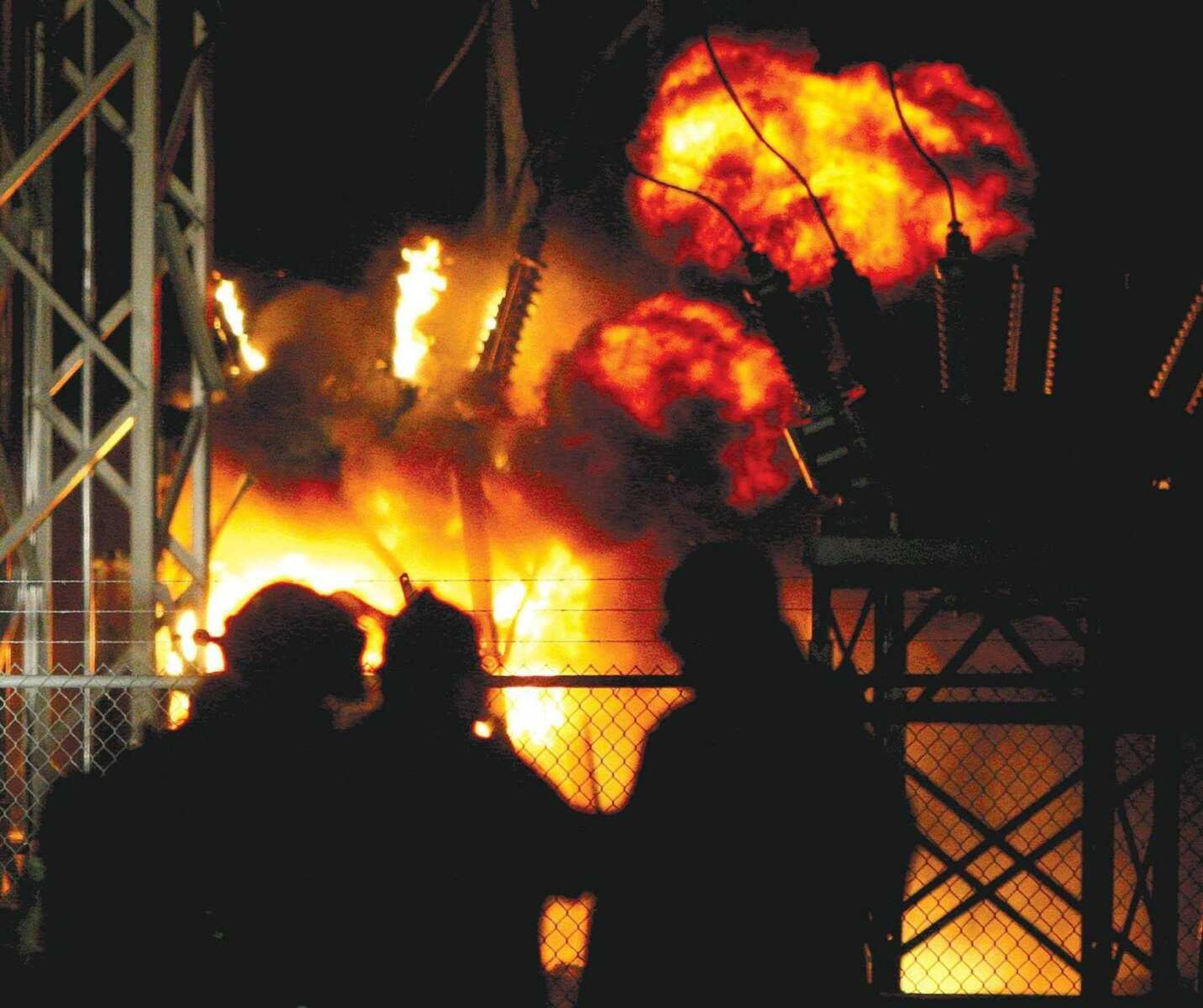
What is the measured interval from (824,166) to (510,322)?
3.54 m

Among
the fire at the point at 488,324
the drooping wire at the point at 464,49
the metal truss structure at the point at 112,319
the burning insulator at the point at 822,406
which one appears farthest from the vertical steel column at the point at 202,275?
the drooping wire at the point at 464,49

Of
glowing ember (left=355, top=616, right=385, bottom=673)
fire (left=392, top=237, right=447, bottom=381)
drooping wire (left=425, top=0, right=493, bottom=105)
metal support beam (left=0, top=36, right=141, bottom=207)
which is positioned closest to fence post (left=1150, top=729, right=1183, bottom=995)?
glowing ember (left=355, top=616, right=385, bottom=673)

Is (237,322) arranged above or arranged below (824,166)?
below

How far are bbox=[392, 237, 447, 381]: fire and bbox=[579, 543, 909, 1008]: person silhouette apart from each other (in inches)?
367

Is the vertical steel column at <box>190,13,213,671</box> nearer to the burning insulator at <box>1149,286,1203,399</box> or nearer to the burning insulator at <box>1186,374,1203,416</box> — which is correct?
the burning insulator at <box>1149,286,1203,399</box>

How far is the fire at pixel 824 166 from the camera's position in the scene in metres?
11.6

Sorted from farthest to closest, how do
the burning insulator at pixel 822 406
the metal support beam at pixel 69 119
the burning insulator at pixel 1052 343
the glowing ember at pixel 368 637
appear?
the metal support beam at pixel 69 119, the burning insulator at pixel 822 406, the burning insulator at pixel 1052 343, the glowing ember at pixel 368 637

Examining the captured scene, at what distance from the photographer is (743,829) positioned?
3.13 m

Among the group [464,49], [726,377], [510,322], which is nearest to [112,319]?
[510,322]

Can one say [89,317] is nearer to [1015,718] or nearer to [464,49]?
[1015,718]

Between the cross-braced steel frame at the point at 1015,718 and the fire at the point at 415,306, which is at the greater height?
the fire at the point at 415,306

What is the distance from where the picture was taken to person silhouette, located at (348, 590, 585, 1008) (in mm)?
3180

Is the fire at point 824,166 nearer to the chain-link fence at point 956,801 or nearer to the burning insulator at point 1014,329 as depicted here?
the chain-link fence at point 956,801

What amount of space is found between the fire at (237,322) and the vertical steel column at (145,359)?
216 inches
